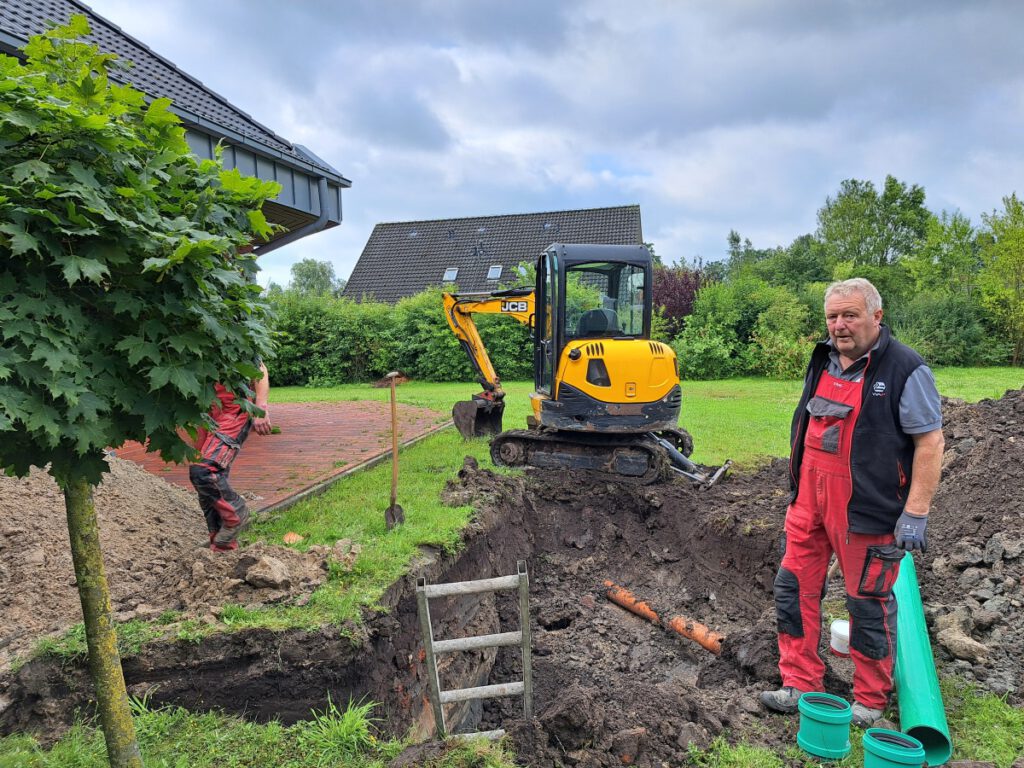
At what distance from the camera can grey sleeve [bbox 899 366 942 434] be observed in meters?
3.04

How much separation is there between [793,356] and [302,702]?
17.6 meters

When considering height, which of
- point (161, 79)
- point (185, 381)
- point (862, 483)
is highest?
point (161, 79)

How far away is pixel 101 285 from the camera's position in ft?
7.09

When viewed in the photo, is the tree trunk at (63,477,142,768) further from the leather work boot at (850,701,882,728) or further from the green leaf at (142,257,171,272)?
the leather work boot at (850,701,882,728)

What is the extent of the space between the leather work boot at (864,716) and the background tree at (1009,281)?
19.9m

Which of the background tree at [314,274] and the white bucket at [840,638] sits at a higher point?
the background tree at [314,274]

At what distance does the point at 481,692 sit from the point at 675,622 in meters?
2.37

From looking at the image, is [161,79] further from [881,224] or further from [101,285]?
[881,224]

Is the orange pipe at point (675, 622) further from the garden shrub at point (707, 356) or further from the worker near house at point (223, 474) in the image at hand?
the garden shrub at point (707, 356)

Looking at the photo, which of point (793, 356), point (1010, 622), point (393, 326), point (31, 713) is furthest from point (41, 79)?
point (793, 356)

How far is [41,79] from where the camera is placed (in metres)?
1.98

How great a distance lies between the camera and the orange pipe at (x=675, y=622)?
4719 mm

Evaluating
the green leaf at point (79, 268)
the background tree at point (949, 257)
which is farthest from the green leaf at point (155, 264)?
the background tree at point (949, 257)

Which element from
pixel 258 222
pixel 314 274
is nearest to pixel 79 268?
pixel 258 222
